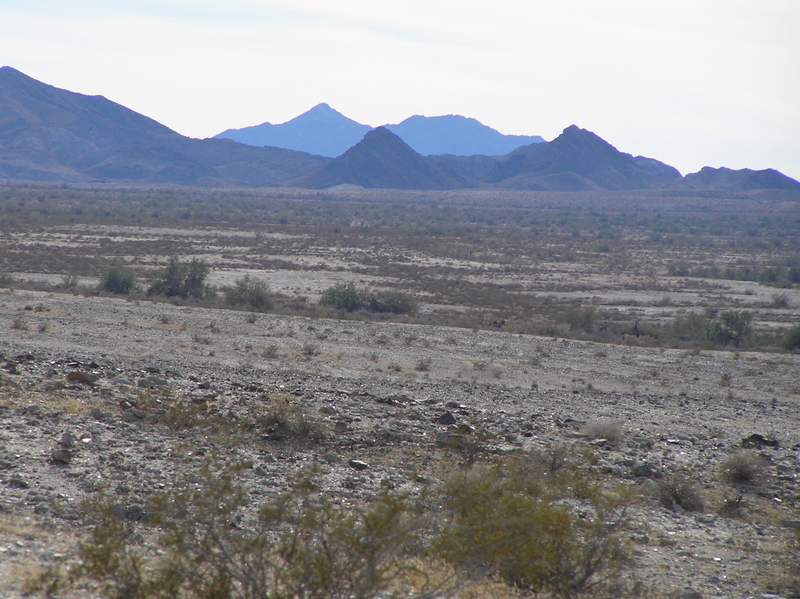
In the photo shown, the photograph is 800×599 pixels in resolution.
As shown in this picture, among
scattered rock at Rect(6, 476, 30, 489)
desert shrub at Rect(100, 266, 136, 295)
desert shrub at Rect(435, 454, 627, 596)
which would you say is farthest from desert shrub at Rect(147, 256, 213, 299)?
desert shrub at Rect(435, 454, 627, 596)

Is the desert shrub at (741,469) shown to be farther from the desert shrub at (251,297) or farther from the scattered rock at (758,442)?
the desert shrub at (251,297)

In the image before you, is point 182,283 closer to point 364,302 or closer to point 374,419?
point 364,302

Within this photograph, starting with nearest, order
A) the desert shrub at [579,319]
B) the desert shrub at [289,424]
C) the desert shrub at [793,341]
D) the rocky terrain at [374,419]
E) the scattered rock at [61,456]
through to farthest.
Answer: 1. the rocky terrain at [374,419]
2. the scattered rock at [61,456]
3. the desert shrub at [289,424]
4. the desert shrub at [793,341]
5. the desert shrub at [579,319]

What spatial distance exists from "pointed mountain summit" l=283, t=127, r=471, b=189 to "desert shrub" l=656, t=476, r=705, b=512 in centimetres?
17320

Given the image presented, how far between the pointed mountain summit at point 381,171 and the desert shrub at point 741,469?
172 metres

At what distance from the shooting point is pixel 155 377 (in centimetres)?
1234

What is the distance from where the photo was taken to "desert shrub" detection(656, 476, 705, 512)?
346 inches

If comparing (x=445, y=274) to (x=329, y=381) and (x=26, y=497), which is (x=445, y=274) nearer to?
(x=329, y=381)

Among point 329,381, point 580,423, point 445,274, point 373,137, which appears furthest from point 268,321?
point 373,137

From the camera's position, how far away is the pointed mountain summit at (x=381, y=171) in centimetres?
18288

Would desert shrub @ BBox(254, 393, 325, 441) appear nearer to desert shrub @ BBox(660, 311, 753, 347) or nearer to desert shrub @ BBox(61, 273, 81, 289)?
desert shrub @ BBox(660, 311, 753, 347)

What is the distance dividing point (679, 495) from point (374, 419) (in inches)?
190

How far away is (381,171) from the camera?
187 meters

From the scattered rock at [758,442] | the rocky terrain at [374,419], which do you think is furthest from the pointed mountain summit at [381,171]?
the scattered rock at [758,442]
